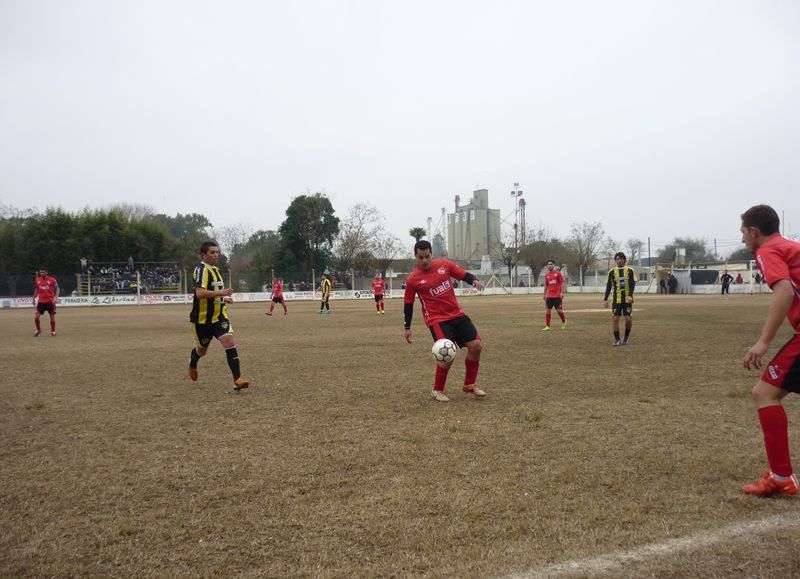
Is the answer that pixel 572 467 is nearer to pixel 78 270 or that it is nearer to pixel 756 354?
pixel 756 354

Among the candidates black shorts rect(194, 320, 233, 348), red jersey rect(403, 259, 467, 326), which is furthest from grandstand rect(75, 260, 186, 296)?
red jersey rect(403, 259, 467, 326)

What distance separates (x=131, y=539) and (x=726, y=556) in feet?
11.4

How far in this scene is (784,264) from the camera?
3.80m

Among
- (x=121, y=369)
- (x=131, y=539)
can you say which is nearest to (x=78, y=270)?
(x=121, y=369)

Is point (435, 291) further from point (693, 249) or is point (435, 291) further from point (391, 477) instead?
point (693, 249)

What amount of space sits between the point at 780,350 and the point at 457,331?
407 cm

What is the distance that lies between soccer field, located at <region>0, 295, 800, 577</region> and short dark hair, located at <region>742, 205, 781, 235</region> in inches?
74.6

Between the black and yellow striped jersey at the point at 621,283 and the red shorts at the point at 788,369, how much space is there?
9.15m

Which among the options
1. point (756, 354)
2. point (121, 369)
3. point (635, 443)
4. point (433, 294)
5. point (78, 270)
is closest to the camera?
A: point (756, 354)

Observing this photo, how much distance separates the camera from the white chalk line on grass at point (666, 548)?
9.75 ft

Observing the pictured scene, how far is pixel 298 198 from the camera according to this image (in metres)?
60.9

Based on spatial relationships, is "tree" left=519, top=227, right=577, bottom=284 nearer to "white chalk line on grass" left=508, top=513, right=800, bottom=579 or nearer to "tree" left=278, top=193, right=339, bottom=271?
"tree" left=278, top=193, right=339, bottom=271

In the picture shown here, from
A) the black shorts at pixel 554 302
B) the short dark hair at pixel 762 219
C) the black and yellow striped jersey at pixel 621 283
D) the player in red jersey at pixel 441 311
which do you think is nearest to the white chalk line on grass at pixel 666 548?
the short dark hair at pixel 762 219

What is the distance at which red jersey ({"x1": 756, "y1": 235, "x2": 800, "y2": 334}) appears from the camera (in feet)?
12.4
